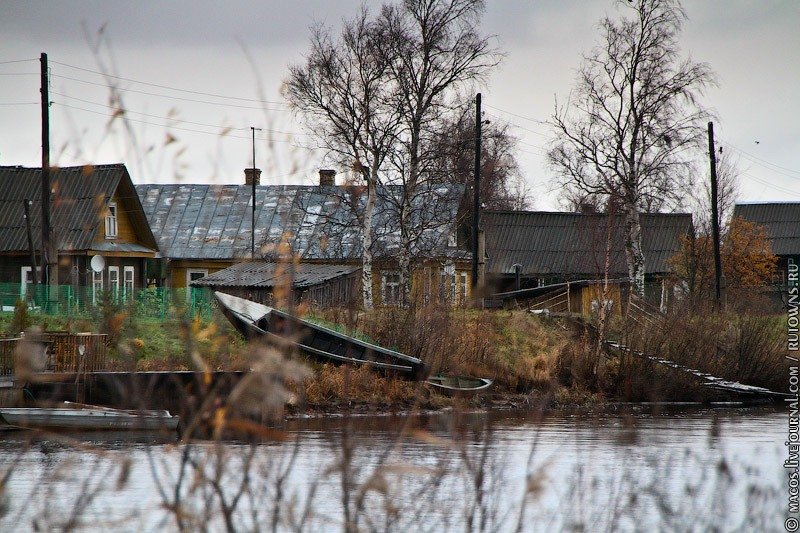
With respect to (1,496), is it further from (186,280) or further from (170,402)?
(186,280)

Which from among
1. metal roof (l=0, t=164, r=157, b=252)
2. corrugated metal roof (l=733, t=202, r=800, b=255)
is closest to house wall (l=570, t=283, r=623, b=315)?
metal roof (l=0, t=164, r=157, b=252)

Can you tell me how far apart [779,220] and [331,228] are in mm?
35704

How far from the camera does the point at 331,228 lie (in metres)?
37.4

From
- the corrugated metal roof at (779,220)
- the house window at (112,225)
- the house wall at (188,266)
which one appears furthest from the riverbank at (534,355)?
the corrugated metal roof at (779,220)

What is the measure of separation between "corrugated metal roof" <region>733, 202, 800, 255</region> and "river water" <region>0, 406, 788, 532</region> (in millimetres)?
37587

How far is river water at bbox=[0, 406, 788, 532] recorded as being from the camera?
5.32 meters

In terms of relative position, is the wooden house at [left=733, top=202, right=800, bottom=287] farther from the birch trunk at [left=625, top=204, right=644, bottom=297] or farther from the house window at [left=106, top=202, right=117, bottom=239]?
the house window at [left=106, top=202, right=117, bottom=239]

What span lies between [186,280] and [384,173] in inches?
539

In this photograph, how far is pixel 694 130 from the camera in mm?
38219

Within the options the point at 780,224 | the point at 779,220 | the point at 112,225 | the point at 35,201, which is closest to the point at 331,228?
the point at 112,225

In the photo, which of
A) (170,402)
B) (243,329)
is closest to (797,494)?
(170,402)

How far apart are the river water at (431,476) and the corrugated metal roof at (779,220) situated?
37.6 meters

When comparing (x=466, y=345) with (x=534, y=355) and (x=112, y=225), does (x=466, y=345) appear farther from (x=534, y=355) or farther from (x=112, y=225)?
(x=112, y=225)

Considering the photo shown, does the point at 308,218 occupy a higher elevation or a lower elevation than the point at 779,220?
lower
